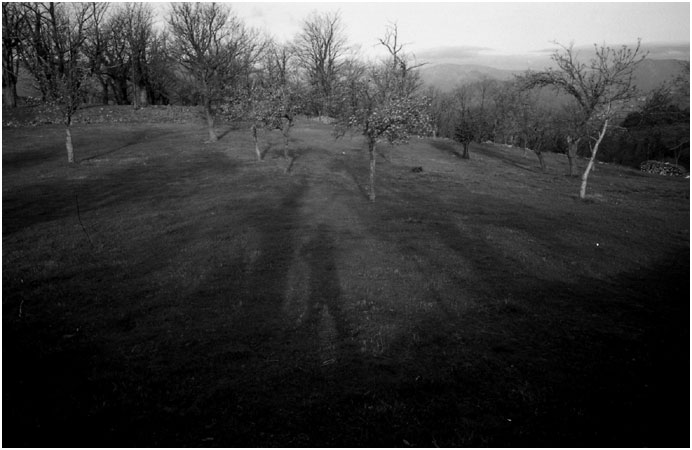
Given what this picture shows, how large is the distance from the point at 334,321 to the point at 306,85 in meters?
51.4

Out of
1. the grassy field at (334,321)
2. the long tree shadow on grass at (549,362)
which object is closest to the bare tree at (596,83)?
the grassy field at (334,321)

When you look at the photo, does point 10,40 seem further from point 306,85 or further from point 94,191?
point 94,191

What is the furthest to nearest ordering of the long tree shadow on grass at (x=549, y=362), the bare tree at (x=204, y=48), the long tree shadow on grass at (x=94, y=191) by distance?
the bare tree at (x=204, y=48) → the long tree shadow on grass at (x=94, y=191) → the long tree shadow on grass at (x=549, y=362)

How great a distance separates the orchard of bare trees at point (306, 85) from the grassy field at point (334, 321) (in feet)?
30.8

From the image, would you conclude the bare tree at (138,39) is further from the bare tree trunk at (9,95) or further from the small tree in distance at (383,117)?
the small tree in distance at (383,117)

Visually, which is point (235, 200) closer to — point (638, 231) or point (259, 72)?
point (638, 231)

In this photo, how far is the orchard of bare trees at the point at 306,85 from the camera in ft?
102

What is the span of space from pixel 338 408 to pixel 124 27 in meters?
95.7

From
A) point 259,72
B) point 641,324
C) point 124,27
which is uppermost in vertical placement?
point 124,27

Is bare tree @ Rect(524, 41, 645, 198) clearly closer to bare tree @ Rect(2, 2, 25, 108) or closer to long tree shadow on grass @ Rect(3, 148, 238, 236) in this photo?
long tree shadow on grass @ Rect(3, 148, 238, 236)

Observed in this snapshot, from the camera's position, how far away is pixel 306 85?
57.4 metres

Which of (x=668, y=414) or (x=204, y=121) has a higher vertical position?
(x=204, y=121)

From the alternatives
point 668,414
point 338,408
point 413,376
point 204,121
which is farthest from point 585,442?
point 204,121

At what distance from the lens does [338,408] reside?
871 centimetres
